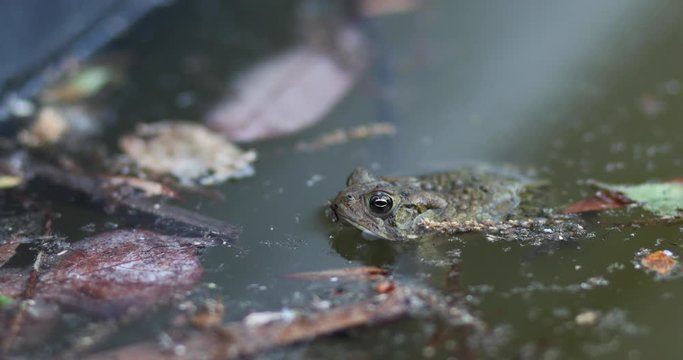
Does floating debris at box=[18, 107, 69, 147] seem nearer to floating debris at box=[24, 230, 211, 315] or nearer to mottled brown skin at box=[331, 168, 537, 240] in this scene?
floating debris at box=[24, 230, 211, 315]

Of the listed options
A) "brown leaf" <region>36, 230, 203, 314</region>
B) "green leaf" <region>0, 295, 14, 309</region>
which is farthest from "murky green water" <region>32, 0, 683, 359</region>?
"green leaf" <region>0, 295, 14, 309</region>

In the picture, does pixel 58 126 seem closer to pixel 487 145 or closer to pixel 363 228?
pixel 363 228

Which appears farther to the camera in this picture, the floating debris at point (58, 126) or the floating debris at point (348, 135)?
the floating debris at point (58, 126)

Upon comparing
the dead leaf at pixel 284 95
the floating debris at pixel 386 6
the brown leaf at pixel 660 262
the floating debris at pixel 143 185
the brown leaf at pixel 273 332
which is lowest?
the brown leaf at pixel 273 332

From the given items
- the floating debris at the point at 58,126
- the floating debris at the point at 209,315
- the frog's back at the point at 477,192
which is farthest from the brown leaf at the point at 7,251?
the frog's back at the point at 477,192

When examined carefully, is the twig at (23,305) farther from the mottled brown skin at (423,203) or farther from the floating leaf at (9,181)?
the mottled brown skin at (423,203)

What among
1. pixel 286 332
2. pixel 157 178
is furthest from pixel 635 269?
pixel 157 178

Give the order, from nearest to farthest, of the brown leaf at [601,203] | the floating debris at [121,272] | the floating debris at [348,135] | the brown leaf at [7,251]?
the floating debris at [121,272], the brown leaf at [7,251], the brown leaf at [601,203], the floating debris at [348,135]
